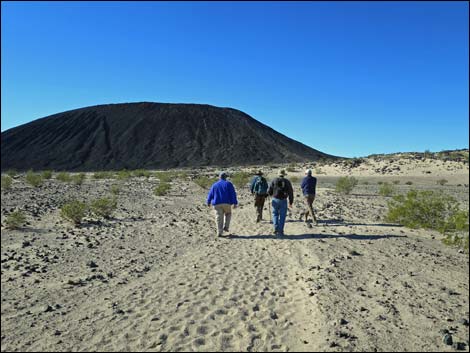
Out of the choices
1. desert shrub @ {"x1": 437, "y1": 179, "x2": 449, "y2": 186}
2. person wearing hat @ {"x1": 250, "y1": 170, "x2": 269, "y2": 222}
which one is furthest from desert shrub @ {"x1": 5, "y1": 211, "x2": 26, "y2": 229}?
desert shrub @ {"x1": 437, "y1": 179, "x2": 449, "y2": 186}

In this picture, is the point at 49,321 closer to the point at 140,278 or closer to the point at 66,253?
the point at 140,278

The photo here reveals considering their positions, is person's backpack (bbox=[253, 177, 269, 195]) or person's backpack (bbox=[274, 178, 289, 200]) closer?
person's backpack (bbox=[274, 178, 289, 200])

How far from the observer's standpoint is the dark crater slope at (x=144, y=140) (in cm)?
7744

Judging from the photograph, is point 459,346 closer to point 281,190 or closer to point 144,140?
point 281,190

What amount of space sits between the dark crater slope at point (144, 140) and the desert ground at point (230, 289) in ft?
221

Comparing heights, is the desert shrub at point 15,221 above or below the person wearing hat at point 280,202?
below

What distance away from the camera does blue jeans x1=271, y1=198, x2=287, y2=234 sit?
355 inches

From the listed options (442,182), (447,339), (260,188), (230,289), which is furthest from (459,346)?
(442,182)

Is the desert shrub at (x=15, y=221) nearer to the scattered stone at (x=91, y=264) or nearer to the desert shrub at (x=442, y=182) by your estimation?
the scattered stone at (x=91, y=264)

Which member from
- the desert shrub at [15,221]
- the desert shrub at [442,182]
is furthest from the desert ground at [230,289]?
the desert shrub at [442,182]

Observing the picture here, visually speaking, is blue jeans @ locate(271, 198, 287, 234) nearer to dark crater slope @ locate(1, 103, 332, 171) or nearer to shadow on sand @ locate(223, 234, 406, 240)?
shadow on sand @ locate(223, 234, 406, 240)

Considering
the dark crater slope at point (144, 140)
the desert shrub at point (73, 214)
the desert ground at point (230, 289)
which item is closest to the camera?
the desert ground at point (230, 289)

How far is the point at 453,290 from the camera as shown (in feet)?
17.7

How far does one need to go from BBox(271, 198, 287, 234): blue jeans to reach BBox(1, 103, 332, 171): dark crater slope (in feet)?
220
